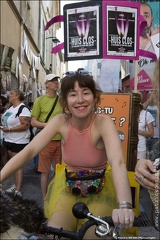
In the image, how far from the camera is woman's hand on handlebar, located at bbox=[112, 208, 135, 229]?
1450 millimetres

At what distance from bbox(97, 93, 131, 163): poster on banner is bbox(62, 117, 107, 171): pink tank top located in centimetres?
247

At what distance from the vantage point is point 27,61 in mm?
15898

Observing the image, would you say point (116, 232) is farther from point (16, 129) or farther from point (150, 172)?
point (16, 129)

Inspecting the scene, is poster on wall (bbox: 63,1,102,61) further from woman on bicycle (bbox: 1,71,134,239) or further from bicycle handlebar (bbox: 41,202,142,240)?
bicycle handlebar (bbox: 41,202,142,240)

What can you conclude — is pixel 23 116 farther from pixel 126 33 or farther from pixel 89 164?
pixel 89 164

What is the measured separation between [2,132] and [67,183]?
3902mm

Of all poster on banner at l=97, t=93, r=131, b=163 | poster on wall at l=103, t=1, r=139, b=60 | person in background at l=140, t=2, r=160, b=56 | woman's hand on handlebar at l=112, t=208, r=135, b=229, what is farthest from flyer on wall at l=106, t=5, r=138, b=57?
woman's hand on handlebar at l=112, t=208, r=135, b=229

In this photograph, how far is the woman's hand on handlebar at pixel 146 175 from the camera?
141 centimetres

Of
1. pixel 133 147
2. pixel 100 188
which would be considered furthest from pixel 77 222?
pixel 133 147

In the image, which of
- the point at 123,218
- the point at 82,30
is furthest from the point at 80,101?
the point at 82,30

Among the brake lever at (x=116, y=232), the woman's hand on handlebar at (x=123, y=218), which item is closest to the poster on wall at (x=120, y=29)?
the woman's hand on handlebar at (x=123, y=218)

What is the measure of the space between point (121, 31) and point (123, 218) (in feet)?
13.0

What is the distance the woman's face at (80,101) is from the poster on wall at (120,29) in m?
3.01

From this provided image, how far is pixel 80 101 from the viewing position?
83.7 inches
